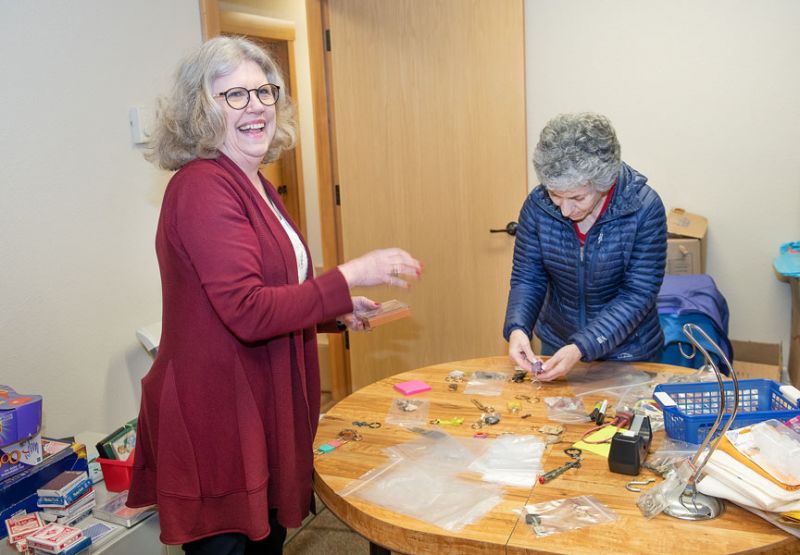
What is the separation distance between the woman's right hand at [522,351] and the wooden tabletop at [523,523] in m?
0.15

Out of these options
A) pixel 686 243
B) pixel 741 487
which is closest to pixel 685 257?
pixel 686 243

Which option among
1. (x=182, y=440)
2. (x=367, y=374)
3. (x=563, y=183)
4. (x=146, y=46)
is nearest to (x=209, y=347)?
(x=182, y=440)

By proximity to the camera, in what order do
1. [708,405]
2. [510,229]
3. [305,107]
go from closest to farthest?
[708,405]
[510,229]
[305,107]

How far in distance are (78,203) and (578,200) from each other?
165 cm

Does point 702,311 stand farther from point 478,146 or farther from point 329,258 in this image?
point 329,258

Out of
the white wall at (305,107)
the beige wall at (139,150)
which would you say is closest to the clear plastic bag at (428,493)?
the beige wall at (139,150)

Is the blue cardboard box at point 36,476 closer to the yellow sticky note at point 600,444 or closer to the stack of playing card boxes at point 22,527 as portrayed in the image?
the stack of playing card boxes at point 22,527

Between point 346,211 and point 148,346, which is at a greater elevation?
point 346,211

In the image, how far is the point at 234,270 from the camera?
135 cm

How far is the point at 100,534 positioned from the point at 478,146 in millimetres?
2312

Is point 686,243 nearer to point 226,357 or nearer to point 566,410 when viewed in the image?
point 566,410

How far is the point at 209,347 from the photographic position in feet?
4.66

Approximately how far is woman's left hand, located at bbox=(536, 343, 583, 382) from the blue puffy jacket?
0.09 feet

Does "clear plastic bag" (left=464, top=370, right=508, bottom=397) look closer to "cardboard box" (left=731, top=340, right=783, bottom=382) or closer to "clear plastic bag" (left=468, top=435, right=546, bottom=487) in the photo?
"clear plastic bag" (left=468, top=435, right=546, bottom=487)
